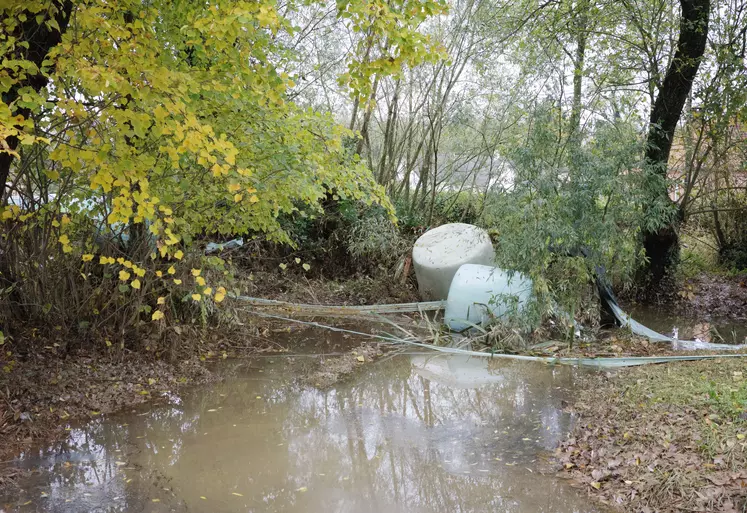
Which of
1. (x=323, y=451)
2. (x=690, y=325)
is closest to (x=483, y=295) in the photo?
(x=690, y=325)

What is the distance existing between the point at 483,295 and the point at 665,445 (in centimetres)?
365

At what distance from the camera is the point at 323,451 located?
4.13 meters

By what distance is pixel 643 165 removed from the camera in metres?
6.54

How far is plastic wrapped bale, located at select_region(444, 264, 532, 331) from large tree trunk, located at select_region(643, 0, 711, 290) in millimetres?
1827

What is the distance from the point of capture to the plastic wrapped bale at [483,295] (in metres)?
6.79

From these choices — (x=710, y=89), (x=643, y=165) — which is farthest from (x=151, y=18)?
(x=710, y=89)

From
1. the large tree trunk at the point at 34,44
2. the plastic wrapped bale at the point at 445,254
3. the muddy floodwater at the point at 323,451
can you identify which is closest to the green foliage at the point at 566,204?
the muddy floodwater at the point at 323,451

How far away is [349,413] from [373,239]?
5236mm

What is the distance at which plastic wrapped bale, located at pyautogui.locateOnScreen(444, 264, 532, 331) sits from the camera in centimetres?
679

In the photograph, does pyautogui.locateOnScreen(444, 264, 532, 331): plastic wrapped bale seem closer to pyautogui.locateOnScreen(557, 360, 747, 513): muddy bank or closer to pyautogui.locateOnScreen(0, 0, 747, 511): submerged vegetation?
pyautogui.locateOnScreen(0, 0, 747, 511): submerged vegetation

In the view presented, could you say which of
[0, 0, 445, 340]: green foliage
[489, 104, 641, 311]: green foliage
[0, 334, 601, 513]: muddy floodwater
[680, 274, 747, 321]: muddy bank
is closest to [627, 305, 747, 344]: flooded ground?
[680, 274, 747, 321]: muddy bank

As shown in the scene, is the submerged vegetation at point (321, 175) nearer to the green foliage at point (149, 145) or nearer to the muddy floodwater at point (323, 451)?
the green foliage at point (149, 145)

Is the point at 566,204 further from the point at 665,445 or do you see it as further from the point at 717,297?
the point at 717,297

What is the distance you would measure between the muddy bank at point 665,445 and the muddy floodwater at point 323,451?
0.69ft
